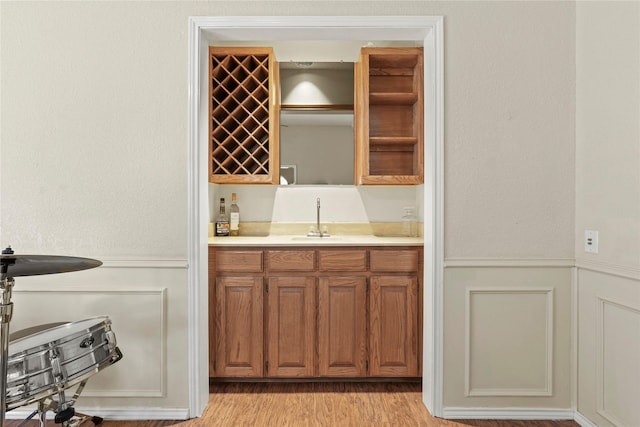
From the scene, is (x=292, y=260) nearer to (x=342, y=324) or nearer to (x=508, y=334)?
(x=342, y=324)

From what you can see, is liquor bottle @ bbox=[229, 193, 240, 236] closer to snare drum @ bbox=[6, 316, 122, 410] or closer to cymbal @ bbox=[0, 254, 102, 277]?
snare drum @ bbox=[6, 316, 122, 410]

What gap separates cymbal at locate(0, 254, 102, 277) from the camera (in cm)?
149

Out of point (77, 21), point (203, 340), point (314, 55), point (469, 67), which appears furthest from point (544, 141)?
point (77, 21)

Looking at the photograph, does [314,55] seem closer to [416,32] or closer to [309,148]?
[309,148]

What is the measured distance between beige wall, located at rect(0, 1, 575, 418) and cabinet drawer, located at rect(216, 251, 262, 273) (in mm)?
460

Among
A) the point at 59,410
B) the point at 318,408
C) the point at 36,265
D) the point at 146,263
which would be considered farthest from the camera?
the point at 318,408

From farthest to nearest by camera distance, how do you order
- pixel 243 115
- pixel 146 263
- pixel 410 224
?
pixel 410 224, pixel 243 115, pixel 146 263

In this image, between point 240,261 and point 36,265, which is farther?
point 240,261

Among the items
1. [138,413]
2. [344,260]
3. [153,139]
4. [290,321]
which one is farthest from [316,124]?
[138,413]

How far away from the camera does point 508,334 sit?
2322 mm

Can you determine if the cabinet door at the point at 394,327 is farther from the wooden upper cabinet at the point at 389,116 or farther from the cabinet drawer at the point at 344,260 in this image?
the wooden upper cabinet at the point at 389,116

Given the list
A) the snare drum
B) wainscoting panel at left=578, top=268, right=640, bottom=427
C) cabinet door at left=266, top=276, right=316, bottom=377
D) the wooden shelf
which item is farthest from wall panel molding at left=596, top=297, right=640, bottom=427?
the snare drum

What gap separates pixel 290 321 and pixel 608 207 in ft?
5.95

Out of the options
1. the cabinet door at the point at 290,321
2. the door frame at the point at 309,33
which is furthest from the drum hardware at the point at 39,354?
the cabinet door at the point at 290,321
